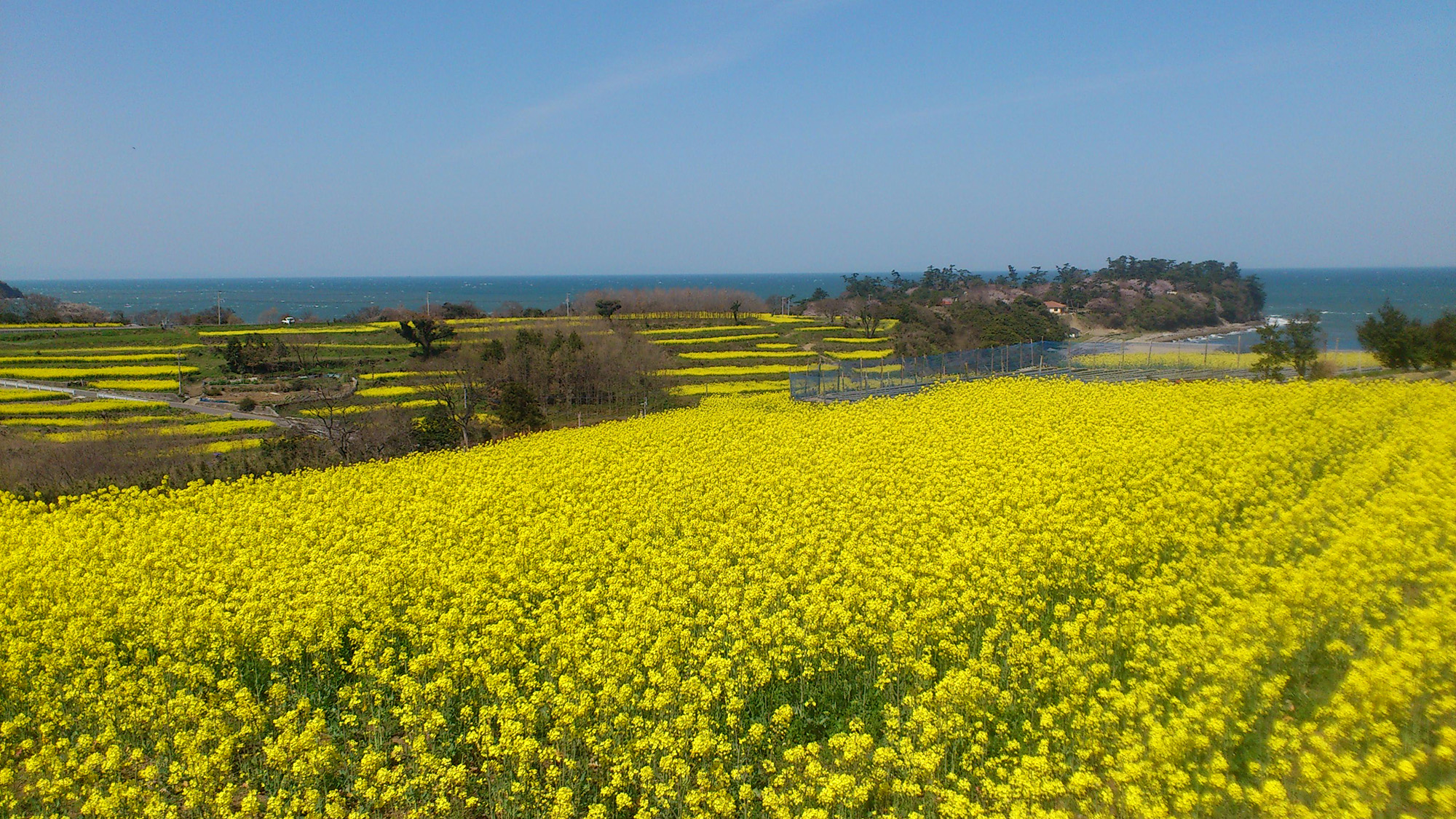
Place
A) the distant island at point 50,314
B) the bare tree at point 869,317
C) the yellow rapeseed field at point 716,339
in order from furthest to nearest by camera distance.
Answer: the distant island at point 50,314, the bare tree at point 869,317, the yellow rapeseed field at point 716,339

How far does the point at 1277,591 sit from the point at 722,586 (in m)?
5.59

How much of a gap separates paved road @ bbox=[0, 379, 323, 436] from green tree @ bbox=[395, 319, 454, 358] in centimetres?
1065

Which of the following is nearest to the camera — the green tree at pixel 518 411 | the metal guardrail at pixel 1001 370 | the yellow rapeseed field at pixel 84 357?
the green tree at pixel 518 411

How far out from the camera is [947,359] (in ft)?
105

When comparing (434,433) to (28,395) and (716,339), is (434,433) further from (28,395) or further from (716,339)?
(716,339)

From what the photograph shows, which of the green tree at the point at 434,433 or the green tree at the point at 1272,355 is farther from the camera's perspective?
the green tree at the point at 1272,355

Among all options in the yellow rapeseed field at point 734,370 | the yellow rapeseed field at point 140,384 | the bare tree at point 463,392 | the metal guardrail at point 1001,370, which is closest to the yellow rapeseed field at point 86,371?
the yellow rapeseed field at point 140,384

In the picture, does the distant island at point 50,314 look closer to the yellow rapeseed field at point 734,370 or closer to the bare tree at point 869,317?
the yellow rapeseed field at point 734,370

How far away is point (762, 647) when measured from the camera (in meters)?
7.70

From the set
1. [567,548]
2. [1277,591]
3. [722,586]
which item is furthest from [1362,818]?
[567,548]

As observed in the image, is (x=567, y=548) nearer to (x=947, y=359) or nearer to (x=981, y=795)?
(x=981, y=795)

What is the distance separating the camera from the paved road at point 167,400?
107 ft

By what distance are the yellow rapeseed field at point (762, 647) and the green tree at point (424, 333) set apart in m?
31.3

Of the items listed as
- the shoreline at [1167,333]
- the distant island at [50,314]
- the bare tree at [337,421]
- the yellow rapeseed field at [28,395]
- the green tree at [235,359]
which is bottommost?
the bare tree at [337,421]
